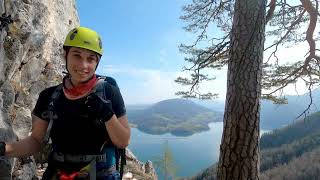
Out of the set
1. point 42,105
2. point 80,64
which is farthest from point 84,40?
point 42,105

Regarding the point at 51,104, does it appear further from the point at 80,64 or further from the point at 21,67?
the point at 21,67

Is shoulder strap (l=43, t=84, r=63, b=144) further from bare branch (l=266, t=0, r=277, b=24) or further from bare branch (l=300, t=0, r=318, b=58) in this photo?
bare branch (l=300, t=0, r=318, b=58)

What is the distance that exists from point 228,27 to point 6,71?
232 inches

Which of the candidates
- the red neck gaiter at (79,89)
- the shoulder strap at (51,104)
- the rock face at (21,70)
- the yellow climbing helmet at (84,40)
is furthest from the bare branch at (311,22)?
the shoulder strap at (51,104)

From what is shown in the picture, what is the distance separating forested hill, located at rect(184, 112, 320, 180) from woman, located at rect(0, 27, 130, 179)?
89.5 metres

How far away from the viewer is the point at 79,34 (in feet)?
9.64

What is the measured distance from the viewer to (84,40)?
2.92 meters

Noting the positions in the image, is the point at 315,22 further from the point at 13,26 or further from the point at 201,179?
the point at 201,179

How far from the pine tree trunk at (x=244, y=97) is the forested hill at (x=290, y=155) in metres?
86.4

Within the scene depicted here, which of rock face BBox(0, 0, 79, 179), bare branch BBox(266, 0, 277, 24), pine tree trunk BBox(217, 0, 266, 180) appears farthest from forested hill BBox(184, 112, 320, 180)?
pine tree trunk BBox(217, 0, 266, 180)

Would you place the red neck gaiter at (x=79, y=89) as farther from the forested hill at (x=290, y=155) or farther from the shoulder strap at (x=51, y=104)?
the forested hill at (x=290, y=155)

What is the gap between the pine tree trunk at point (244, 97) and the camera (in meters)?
5.59

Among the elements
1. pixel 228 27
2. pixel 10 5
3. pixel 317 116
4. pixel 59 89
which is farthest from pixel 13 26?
pixel 317 116

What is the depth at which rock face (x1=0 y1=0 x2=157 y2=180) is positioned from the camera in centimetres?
539
